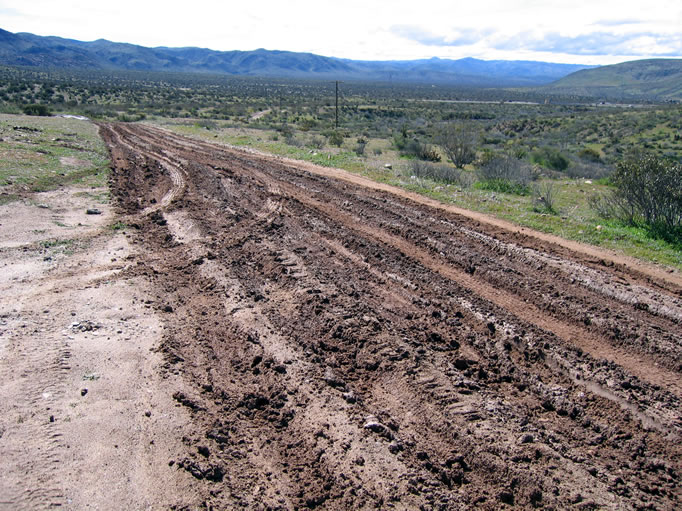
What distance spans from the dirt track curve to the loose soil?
0.02m

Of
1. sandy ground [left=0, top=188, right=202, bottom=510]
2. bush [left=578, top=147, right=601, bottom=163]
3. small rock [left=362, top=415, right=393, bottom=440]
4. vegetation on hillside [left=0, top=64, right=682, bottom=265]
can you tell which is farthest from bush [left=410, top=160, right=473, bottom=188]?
bush [left=578, top=147, right=601, bottom=163]

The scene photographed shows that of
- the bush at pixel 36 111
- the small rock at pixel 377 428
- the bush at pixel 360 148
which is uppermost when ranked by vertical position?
the bush at pixel 36 111

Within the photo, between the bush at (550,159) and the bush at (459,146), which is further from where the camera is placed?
the bush at (550,159)

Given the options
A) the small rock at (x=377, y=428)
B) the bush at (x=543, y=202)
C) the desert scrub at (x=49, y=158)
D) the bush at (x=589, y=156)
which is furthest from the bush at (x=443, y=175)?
the bush at (x=589, y=156)

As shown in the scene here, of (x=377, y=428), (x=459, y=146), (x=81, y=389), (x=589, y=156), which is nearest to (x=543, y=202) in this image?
(x=459, y=146)

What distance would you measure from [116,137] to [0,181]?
12402 millimetres

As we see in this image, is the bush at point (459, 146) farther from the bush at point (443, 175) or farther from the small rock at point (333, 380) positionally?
the small rock at point (333, 380)

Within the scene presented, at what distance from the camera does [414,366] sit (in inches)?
212

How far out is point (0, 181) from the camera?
1255 centimetres

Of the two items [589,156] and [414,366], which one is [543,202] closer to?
[414,366]

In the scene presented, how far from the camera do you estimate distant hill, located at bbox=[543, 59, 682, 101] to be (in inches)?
5162

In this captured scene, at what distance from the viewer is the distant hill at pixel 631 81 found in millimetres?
131125

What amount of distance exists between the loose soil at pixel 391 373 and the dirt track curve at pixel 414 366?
0.02 m

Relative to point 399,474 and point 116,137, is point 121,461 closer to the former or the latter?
point 399,474
